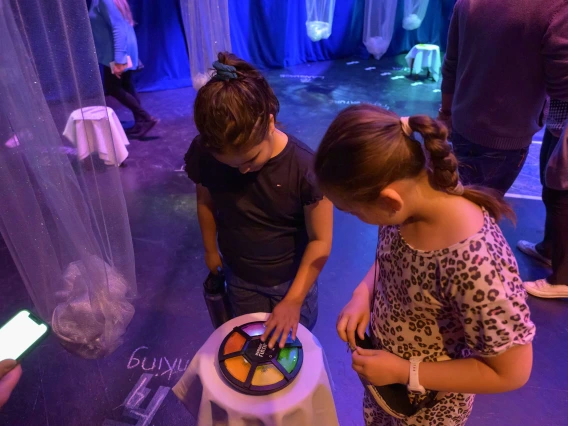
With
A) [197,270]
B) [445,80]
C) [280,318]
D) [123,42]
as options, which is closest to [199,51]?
[123,42]

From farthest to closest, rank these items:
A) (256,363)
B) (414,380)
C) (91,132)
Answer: (91,132) → (256,363) → (414,380)

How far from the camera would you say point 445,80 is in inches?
83.2

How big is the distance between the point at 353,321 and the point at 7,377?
1.11m

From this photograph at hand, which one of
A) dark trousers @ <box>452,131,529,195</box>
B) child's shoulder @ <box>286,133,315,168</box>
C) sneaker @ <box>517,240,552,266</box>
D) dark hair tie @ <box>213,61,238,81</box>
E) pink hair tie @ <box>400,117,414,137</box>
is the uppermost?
dark hair tie @ <box>213,61,238,81</box>

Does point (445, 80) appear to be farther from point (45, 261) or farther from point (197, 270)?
point (45, 261)

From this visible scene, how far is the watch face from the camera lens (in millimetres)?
1112

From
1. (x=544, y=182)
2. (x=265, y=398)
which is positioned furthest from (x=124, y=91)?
(x=265, y=398)

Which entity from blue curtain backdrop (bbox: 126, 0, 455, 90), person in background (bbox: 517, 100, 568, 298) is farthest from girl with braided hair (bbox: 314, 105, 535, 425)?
blue curtain backdrop (bbox: 126, 0, 455, 90)

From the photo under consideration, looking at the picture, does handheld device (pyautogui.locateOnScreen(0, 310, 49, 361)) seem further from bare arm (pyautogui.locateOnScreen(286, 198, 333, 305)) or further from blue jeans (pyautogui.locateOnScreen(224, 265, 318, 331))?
bare arm (pyautogui.locateOnScreen(286, 198, 333, 305))

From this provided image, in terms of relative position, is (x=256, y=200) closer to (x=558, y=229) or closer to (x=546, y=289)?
(x=558, y=229)

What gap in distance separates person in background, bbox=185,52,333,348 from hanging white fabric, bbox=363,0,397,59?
244 inches

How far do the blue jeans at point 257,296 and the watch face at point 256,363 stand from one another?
232 mm

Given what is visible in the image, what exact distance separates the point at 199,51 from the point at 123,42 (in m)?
0.89

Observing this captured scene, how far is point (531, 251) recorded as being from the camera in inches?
101
